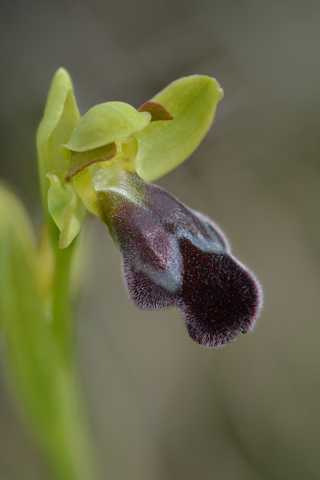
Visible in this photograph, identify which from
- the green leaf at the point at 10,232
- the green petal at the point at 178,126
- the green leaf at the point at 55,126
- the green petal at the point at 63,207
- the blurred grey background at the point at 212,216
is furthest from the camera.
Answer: the blurred grey background at the point at 212,216

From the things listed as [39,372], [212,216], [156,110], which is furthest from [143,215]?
[212,216]

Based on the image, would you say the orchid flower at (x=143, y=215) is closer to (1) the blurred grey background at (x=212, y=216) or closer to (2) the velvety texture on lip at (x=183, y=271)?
(2) the velvety texture on lip at (x=183, y=271)

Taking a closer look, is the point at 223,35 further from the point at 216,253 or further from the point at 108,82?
the point at 216,253

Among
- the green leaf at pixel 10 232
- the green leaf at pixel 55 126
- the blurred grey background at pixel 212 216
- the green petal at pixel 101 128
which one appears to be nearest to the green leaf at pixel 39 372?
the green leaf at pixel 10 232

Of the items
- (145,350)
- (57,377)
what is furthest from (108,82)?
(57,377)

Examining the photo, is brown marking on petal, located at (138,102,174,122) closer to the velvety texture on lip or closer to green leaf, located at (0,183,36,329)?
the velvety texture on lip

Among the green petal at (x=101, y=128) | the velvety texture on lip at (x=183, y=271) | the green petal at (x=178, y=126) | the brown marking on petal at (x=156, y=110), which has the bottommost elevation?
the velvety texture on lip at (x=183, y=271)
